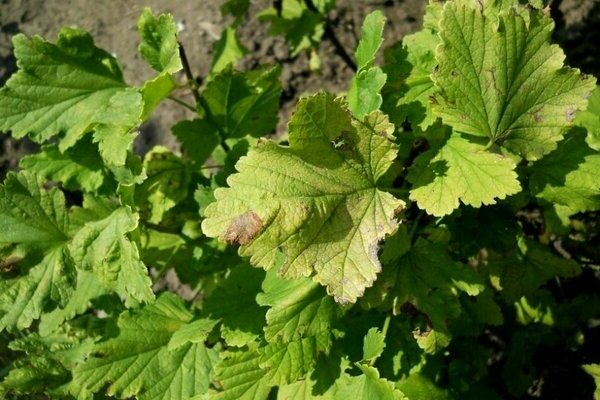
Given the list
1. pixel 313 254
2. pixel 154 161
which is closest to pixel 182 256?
pixel 154 161

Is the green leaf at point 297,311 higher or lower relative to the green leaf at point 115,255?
lower

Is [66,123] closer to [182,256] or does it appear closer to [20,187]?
[20,187]

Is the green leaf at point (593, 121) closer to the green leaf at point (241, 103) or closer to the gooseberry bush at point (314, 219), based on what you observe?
the gooseberry bush at point (314, 219)

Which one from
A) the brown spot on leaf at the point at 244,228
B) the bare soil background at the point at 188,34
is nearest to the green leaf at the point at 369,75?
the brown spot on leaf at the point at 244,228

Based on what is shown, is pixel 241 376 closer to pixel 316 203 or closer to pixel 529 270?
pixel 316 203

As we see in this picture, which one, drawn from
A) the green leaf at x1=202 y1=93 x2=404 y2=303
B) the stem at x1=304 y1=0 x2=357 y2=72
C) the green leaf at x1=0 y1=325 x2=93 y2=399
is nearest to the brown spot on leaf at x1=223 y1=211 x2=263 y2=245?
the green leaf at x1=202 y1=93 x2=404 y2=303

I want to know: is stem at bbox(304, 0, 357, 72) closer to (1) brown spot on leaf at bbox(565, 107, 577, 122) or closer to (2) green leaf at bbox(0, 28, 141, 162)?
(2) green leaf at bbox(0, 28, 141, 162)
